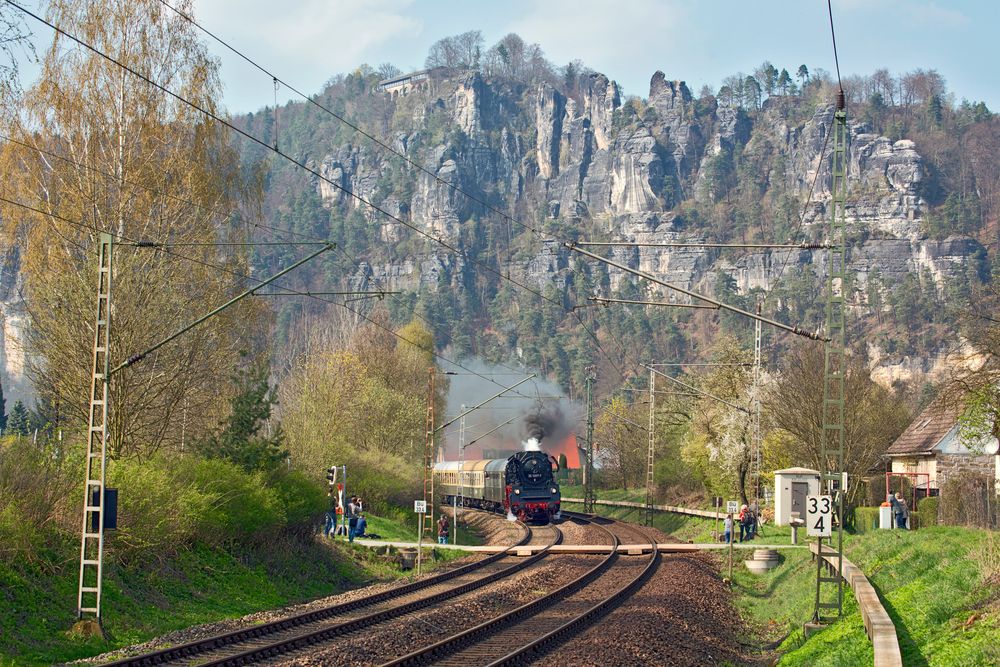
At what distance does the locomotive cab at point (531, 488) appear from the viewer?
189ft

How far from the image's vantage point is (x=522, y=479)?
57.9m

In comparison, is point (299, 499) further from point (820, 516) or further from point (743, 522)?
point (743, 522)

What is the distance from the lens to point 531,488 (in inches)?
2274

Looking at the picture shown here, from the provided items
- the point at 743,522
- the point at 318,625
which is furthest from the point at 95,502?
the point at 743,522

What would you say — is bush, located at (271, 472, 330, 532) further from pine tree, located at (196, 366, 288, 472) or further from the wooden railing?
the wooden railing

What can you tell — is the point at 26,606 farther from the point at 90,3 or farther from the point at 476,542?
the point at 476,542

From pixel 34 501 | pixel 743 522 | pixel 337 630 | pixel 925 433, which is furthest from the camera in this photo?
pixel 925 433

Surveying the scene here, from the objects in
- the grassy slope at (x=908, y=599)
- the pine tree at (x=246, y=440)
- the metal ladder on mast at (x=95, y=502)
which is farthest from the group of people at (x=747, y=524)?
the metal ladder on mast at (x=95, y=502)

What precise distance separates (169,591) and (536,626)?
27.6ft

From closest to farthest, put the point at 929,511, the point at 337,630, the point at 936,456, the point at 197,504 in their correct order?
the point at 337,630 → the point at 197,504 → the point at 929,511 → the point at 936,456

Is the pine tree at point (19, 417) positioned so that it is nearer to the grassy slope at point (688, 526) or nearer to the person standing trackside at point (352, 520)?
the grassy slope at point (688, 526)

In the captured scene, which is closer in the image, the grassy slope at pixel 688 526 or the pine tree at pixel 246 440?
the pine tree at pixel 246 440

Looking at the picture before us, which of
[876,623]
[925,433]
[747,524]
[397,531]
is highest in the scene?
[925,433]

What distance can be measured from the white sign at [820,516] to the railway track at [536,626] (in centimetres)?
534
